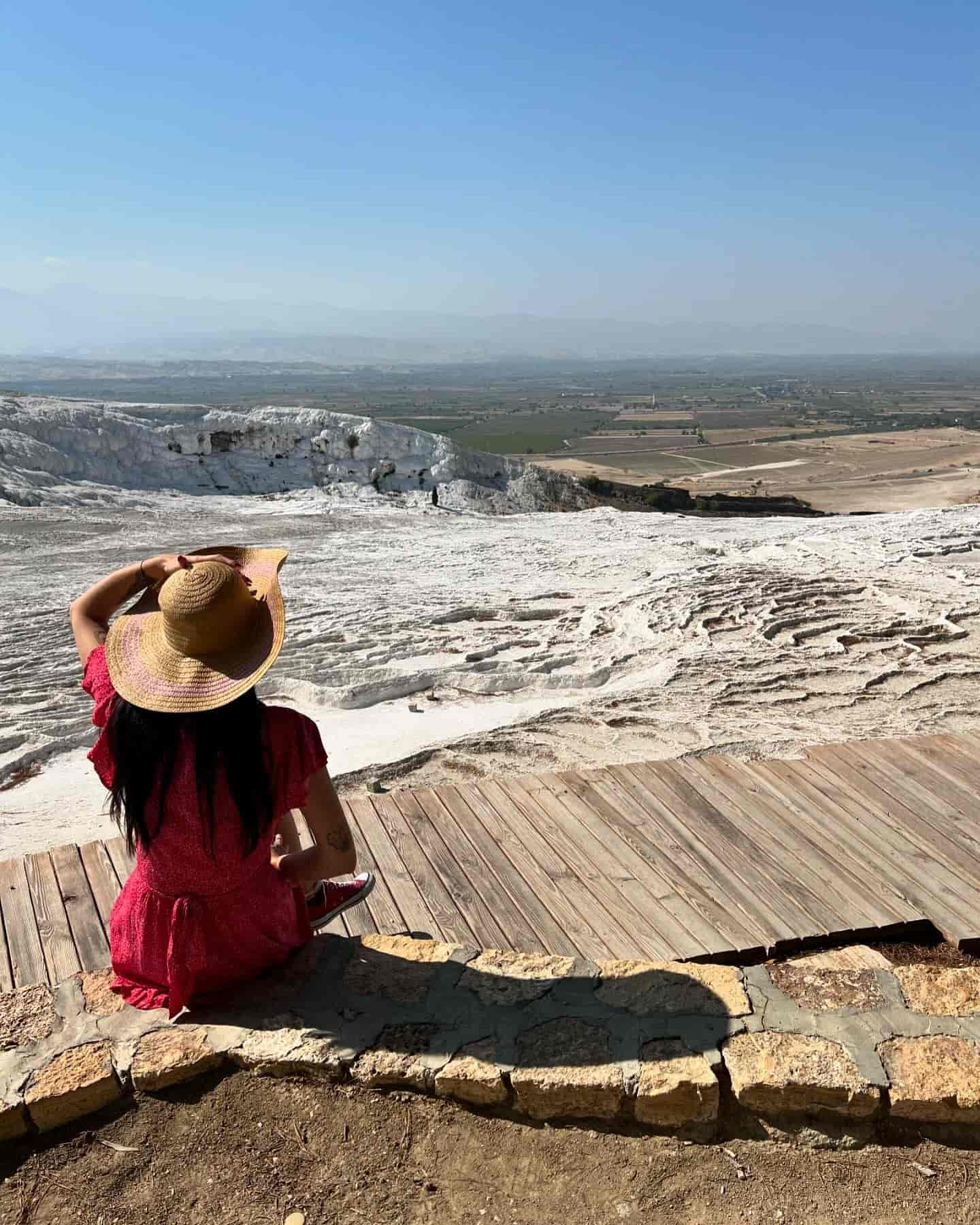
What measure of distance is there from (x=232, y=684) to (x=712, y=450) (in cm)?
6872

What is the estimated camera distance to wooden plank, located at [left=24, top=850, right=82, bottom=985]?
2.89m

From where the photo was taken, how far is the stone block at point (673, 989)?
94.3 inches

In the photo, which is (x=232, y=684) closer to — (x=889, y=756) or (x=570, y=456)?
(x=889, y=756)

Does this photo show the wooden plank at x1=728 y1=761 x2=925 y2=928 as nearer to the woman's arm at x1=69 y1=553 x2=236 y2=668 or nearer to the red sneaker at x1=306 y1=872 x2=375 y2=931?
the red sneaker at x1=306 y1=872 x2=375 y2=931

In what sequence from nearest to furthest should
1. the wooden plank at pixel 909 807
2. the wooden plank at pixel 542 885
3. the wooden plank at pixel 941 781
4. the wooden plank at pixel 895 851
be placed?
the wooden plank at pixel 542 885 < the wooden plank at pixel 895 851 < the wooden plank at pixel 909 807 < the wooden plank at pixel 941 781

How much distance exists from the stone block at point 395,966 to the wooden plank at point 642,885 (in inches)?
33.2

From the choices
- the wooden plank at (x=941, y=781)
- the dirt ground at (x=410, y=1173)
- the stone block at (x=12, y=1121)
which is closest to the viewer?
the dirt ground at (x=410, y=1173)

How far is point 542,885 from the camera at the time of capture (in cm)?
339

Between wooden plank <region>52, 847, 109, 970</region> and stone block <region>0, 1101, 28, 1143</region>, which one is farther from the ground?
stone block <region>0, 1101, 28, 1143</region>

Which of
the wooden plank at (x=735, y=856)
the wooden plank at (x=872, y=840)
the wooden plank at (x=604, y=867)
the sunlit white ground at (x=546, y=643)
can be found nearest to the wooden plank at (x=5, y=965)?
the sunlit white ground at (x=546, y=643)

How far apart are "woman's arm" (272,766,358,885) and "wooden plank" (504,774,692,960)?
1213 millimetres

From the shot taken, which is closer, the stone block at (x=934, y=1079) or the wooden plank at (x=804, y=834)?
the stone block at (x=934, y=1079)

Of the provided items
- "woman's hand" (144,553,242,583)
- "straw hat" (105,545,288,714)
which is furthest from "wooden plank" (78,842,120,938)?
"straw hat" (105,545,288,714)

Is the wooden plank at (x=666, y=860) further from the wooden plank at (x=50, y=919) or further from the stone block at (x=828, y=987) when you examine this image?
the wooden plank at (x=50, y=919)
